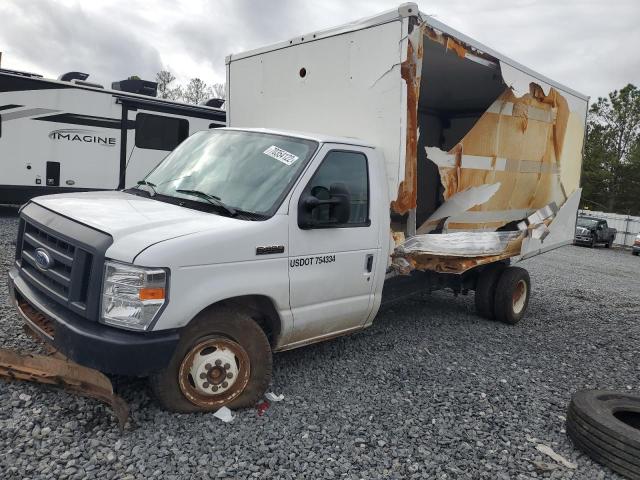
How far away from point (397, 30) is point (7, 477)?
14.3ft

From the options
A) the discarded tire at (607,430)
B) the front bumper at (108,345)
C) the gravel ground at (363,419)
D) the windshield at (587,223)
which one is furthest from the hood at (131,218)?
the windshield at (587,223)

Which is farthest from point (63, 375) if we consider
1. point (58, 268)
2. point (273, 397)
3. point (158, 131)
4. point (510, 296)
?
point (158, 131)

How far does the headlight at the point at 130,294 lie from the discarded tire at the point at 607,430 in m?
2.96

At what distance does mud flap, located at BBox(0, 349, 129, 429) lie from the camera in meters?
3.19

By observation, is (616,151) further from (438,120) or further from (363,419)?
(363,419)

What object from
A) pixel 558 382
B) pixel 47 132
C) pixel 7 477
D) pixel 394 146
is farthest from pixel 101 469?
pixel 47 132

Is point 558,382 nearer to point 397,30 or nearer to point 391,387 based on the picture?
point 391,387

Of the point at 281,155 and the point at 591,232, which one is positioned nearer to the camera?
the point at 281,155

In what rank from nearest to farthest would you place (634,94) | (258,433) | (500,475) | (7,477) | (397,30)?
(7,477) < (500,475) < (258,433) < (397,30) < (634,94)

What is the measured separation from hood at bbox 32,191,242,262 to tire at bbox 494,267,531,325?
4.29m

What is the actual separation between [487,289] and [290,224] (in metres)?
3.82

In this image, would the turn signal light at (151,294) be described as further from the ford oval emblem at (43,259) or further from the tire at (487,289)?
the tire at (487,289)

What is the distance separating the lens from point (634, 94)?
120 ft

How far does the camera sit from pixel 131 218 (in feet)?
11.3
